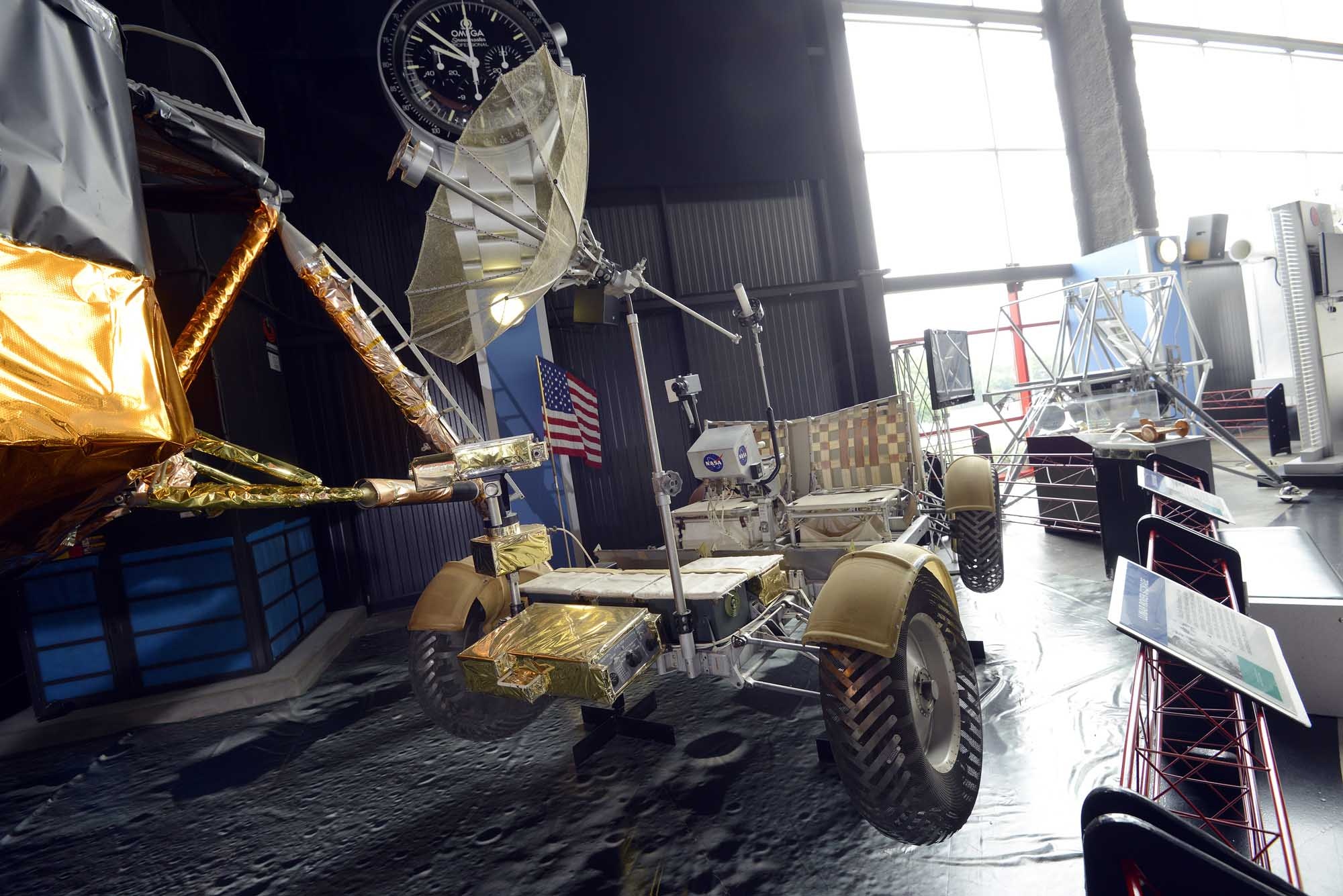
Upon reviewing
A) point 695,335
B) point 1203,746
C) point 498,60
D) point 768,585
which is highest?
point 498,60

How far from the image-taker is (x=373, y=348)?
10.0 feet

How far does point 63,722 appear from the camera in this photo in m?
4.04

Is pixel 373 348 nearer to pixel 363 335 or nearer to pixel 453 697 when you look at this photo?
pixel 363 335

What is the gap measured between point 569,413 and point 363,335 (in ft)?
9.96

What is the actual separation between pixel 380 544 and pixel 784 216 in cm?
626

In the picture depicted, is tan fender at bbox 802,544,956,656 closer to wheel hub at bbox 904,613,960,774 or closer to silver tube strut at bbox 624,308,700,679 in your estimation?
wheel hub at bbox 904,613,960,774

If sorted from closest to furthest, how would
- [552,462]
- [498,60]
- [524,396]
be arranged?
[498,60]
[552,462]
[524,396]

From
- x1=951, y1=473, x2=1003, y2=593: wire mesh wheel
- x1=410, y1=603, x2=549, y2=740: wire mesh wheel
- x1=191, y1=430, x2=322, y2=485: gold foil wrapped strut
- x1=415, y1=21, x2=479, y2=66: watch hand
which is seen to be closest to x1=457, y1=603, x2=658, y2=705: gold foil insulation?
x1=410, y1=603, x2=549, y2=740: wire mesh wheel

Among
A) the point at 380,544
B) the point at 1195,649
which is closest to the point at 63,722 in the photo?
the point at 380,544

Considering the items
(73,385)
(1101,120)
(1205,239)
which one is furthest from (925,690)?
(1101,120)

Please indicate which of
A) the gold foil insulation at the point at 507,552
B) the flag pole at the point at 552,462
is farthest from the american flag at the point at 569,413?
the gold foil insulation at the point at 507,552

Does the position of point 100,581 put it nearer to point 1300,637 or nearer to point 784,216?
point 1300,637

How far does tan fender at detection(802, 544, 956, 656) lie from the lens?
1.84 meters

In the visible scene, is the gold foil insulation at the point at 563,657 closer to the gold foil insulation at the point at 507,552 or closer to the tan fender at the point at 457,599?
the gold foil insulation at the point at 507,552
